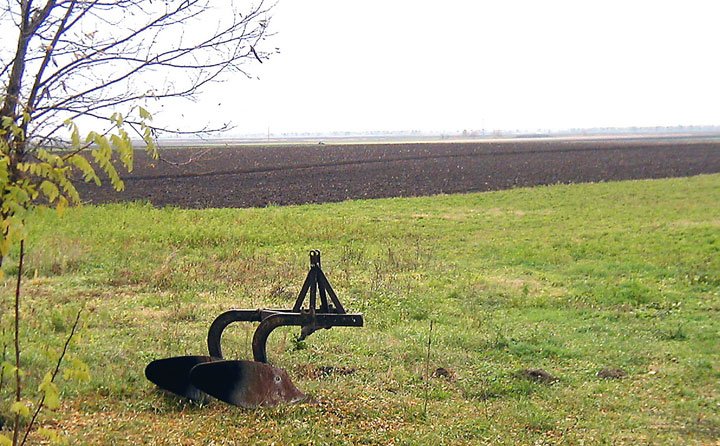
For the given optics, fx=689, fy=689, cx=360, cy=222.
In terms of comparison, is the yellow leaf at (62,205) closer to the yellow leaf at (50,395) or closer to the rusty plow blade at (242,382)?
the yellow leaf at (50,395)

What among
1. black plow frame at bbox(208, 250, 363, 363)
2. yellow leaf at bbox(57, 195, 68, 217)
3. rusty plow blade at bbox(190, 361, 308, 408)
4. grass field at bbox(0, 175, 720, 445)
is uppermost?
yellow leaf at bbox(57, 195, 68, 217)

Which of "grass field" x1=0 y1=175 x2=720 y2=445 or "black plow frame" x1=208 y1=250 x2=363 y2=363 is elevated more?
"black plow frame" x1=208 y1=250 x2=363 y2=363

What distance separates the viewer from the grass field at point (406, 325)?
5.99 meters

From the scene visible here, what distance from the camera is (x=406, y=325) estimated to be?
9.51 metres

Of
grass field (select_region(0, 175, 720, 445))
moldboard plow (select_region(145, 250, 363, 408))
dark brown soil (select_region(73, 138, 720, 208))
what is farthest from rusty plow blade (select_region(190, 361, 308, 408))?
dark brown soil (select_region(73, 138, 720, 208))

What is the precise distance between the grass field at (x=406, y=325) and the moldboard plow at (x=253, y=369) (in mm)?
176

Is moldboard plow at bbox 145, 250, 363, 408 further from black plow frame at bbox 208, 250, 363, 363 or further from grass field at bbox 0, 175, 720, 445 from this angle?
grass field at bbox 0, 175, 720, 445

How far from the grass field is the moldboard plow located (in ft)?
0.58

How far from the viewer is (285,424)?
231 inches

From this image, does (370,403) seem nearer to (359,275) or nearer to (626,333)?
(626,333)

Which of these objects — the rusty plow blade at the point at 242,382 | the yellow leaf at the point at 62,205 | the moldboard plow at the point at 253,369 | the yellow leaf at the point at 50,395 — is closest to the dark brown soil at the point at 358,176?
the moldboard plow at the point at 253,369

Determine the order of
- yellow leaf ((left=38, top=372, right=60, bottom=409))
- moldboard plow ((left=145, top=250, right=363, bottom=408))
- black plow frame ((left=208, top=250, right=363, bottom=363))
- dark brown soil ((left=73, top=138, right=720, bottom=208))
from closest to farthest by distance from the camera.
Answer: yellow leaf ((left=38, top=372, right=60, bottom=409)) < moldboard plow ((left=145, top=250, right=363, bottom=408)) < black plow frame ((left=208, top=250, right=363, bottom=363)) < dark brown soil ((left=73, top=138, right=720, bottom=208))

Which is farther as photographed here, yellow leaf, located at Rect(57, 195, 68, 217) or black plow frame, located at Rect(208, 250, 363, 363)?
black plow frame, located at Rect(208, 250, 363, 363)

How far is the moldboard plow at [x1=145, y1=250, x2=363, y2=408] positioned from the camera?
6094mm
